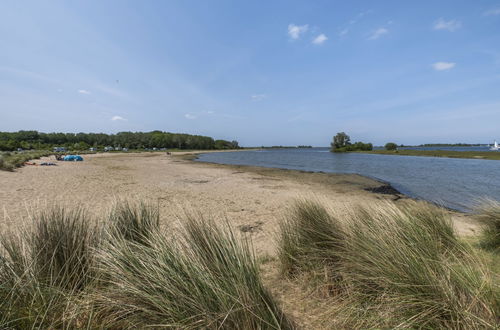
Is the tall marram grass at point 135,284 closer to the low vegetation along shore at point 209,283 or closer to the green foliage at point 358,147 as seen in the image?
the low vegetation along shore at point 209,283

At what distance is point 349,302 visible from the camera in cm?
214

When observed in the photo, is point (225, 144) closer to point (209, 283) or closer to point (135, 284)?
point (135, 284)

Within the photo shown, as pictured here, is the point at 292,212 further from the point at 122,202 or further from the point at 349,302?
the point at 122,202

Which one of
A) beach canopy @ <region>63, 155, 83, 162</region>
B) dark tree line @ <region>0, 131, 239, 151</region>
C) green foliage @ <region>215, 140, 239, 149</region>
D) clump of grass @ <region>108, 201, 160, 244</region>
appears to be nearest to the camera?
clump of grass @ <region>108, 201, 160, 244</region>

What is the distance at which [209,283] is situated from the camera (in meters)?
1.69

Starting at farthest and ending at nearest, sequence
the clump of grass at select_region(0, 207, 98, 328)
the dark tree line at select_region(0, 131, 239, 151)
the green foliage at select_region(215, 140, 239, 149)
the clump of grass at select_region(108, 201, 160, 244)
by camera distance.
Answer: the green foliage at select_region(215, 140, 239, 149) → the dark tree line at select_region(0, 131, 239, 151) → the clump of grass at select_region(108, 201, 160, 244) → the clump of grass at select_region(0, 207, 98, 328)

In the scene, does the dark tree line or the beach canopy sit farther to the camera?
the dark tree line

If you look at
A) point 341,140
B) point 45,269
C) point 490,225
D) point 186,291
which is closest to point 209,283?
point 186,291

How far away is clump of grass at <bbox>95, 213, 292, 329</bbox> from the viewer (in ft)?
5.22

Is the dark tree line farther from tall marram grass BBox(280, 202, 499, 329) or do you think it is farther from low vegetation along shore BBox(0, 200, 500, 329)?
tall marram grass BBox(280, 202, 499, 329)

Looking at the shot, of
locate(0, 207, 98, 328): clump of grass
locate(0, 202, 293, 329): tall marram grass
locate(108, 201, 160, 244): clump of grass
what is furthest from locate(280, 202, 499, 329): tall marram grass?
locate(0, 207, 98, 328): clump of grass

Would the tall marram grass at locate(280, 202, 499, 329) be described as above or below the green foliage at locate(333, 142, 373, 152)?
below

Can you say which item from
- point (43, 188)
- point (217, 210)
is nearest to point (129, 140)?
point (43, 188)

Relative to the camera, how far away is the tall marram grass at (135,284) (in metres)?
1.57
